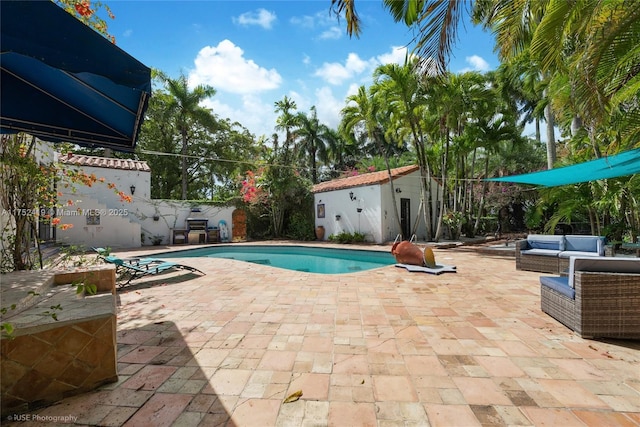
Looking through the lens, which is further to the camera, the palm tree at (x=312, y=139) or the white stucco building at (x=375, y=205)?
the palm tree at (x=312, y=139)

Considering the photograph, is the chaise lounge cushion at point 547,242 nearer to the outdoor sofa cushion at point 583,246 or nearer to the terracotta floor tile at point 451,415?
the outdoor sofa cushion at point 583,246

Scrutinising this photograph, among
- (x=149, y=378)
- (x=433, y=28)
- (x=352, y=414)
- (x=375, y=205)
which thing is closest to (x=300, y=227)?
(x=375, y=205)

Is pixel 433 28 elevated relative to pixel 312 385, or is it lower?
elevated

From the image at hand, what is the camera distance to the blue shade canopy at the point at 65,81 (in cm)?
172

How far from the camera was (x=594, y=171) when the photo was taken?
19.6 feet

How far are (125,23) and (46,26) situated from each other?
5194 mm

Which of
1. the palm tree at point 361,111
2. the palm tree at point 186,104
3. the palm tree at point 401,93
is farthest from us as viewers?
the palm tree at point 186,104

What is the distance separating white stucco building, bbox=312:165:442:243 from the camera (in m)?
13.9

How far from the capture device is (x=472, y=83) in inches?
451

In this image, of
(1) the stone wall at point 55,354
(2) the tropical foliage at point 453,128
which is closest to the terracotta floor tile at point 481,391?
(1) the stone wall at point 55,354

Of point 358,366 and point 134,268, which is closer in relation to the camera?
point 358,366

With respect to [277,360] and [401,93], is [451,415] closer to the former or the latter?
[277,360]

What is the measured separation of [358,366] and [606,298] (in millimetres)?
2796

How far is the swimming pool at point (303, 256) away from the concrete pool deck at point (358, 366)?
514cm
